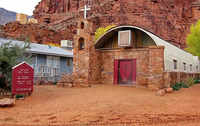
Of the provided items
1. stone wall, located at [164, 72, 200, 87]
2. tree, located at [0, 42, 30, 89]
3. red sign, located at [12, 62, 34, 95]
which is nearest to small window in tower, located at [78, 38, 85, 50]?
tree, located at [0, 42, 30, 89]

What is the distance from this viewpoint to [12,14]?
133 m

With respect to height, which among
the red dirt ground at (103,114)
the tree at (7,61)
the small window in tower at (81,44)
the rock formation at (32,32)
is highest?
the rock formation at (32,32)

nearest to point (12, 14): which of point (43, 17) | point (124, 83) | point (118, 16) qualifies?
point (43, 17)

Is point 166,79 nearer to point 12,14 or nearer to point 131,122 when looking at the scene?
point 131,122

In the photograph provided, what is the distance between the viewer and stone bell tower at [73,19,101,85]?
51.6 feet

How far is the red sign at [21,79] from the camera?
9.43 m

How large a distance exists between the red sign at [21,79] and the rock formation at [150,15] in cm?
4935

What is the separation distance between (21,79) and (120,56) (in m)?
8.73

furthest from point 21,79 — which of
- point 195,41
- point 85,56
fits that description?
point 195,41

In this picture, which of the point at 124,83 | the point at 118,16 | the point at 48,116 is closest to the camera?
the point at 48,116

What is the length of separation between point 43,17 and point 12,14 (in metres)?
63.1

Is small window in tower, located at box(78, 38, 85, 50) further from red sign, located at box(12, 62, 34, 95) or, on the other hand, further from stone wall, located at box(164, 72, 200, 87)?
stone wall, located at box(164, 72, 200, 87)

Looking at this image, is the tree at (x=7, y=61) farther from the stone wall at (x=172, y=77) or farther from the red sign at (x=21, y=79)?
the stone wall at (x=172, y=77)

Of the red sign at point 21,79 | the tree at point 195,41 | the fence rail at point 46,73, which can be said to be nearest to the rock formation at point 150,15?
the tree at point 195,41
